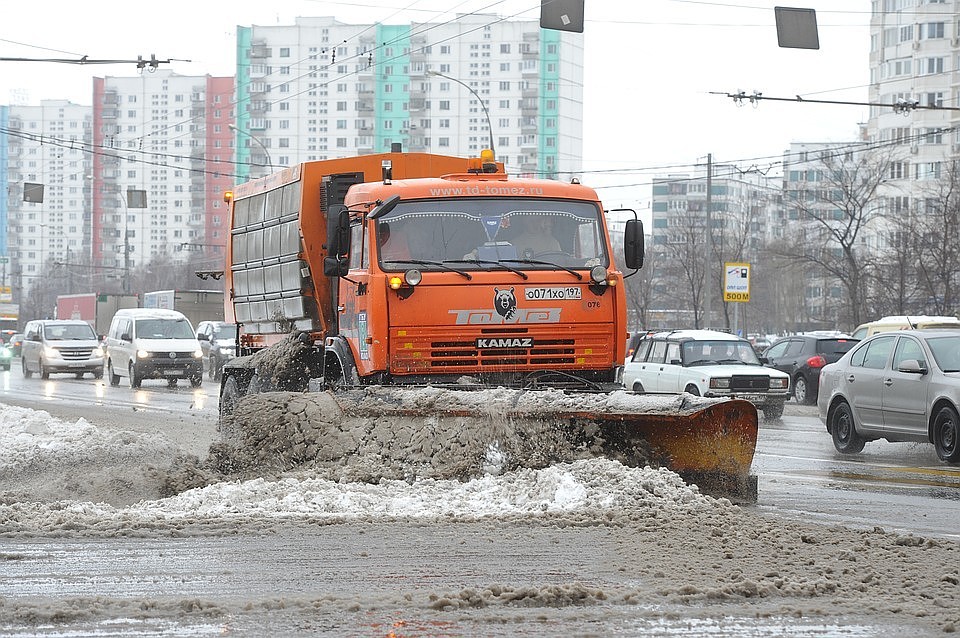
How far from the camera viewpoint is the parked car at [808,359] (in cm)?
2795

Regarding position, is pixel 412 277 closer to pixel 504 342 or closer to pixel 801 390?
pixel 504 342

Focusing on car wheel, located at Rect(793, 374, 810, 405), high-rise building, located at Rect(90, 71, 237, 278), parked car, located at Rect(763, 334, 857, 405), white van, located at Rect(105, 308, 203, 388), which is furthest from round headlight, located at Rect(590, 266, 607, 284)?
high-rise building, located at Rect(90, 71, 237, 278)

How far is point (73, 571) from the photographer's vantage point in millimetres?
6820

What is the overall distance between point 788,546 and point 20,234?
450 feet

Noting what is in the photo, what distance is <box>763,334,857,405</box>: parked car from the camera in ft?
91.7

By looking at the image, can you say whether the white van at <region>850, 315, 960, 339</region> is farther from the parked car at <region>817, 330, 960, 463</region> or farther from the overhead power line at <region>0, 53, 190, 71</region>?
the overhead power line at <region>0, 53, 190, 71</region>

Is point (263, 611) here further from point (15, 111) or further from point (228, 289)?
point (15, 111)

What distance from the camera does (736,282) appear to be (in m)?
36.0

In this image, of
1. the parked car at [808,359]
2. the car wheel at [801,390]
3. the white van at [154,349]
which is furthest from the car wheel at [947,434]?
the white van at [154,349]

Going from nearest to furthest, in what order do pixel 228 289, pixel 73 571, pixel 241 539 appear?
pixel 73 571
pixel 241 539
pixel 228 289

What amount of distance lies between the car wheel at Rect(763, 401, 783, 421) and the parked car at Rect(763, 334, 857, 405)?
4.99 metres

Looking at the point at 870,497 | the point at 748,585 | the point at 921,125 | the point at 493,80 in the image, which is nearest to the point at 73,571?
the point at 748,585

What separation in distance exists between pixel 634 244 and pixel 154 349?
79.8 ft

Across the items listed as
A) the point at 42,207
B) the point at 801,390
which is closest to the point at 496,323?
the point at 801,390
